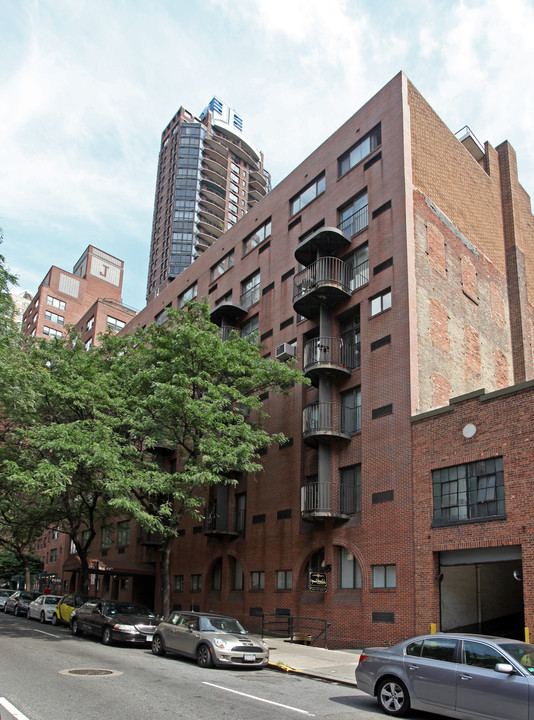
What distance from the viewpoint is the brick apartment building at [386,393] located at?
60.5ft

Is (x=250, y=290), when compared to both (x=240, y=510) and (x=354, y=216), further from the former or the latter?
(x=240, y=510)

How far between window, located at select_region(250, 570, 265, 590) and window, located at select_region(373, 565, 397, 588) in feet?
24.1

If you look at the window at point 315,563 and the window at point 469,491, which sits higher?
the window at point 469,491

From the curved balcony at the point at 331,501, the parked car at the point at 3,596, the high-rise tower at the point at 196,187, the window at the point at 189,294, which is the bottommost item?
the parked car at the point at 3,596

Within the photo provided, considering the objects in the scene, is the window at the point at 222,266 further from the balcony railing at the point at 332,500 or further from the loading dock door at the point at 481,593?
the loading dock door at the point at 481,593

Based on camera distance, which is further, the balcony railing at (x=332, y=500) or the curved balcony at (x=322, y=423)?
the curved balcony at (x=322, y=423)

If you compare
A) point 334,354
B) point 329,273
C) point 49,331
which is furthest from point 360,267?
point 49,331

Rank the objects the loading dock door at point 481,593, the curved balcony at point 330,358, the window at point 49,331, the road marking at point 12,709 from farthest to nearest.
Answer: the window at point 49,331, the curved balcony at point 330,358, the loading dock door at point 481,593, the road marking at point 12,709

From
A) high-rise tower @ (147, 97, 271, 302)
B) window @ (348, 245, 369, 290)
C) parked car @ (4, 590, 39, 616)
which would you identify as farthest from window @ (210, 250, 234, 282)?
high-rise tower @ (147, 97, 271, 302)

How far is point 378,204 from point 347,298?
394 centimetres

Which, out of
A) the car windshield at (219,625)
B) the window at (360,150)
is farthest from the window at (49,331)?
the car windshield at (219,625)

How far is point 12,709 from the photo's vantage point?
8.67 meters

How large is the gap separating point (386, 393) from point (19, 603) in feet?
77.3

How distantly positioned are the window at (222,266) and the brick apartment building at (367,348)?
3.75m
